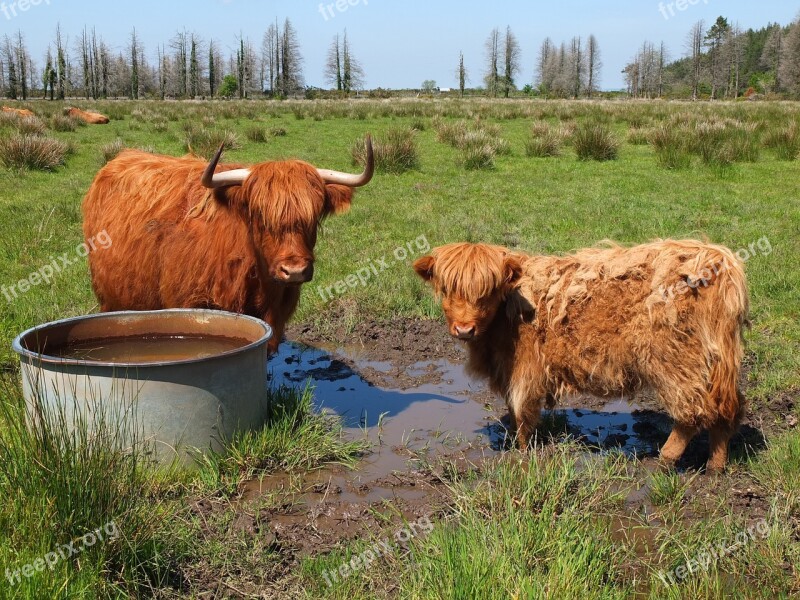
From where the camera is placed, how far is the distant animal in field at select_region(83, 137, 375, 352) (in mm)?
3816

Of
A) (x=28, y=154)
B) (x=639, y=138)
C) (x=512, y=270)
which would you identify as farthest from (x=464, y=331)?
(x=639, y=138)

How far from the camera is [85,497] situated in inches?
89.6

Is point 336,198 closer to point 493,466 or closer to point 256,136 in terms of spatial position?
point 493,466

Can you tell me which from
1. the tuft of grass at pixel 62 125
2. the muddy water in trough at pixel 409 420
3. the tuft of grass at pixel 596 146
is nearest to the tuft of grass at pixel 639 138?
the tuft of grass at pixel 596 146

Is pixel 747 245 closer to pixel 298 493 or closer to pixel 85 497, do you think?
pixel 298 493

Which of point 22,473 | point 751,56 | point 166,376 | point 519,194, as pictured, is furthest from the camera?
point 751,56

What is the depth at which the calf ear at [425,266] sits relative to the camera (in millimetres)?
3626

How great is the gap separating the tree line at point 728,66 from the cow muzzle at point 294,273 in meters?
67.6

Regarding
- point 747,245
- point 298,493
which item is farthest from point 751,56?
point 298,493

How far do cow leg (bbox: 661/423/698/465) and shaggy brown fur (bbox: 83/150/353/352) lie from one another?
2022 millimetres

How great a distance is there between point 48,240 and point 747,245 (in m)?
7.48

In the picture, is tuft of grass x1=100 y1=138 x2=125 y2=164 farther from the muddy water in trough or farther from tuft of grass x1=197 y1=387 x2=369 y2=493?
tuft of grass x1=197 y1=387 x2=369 y2=493

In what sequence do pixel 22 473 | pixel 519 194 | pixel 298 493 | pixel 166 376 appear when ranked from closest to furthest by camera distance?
1. pixel 22 473
2. pixel 166 376
3. pixel 298 493
4. pixel 519 194

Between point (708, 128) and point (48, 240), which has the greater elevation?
point (708, 128)
